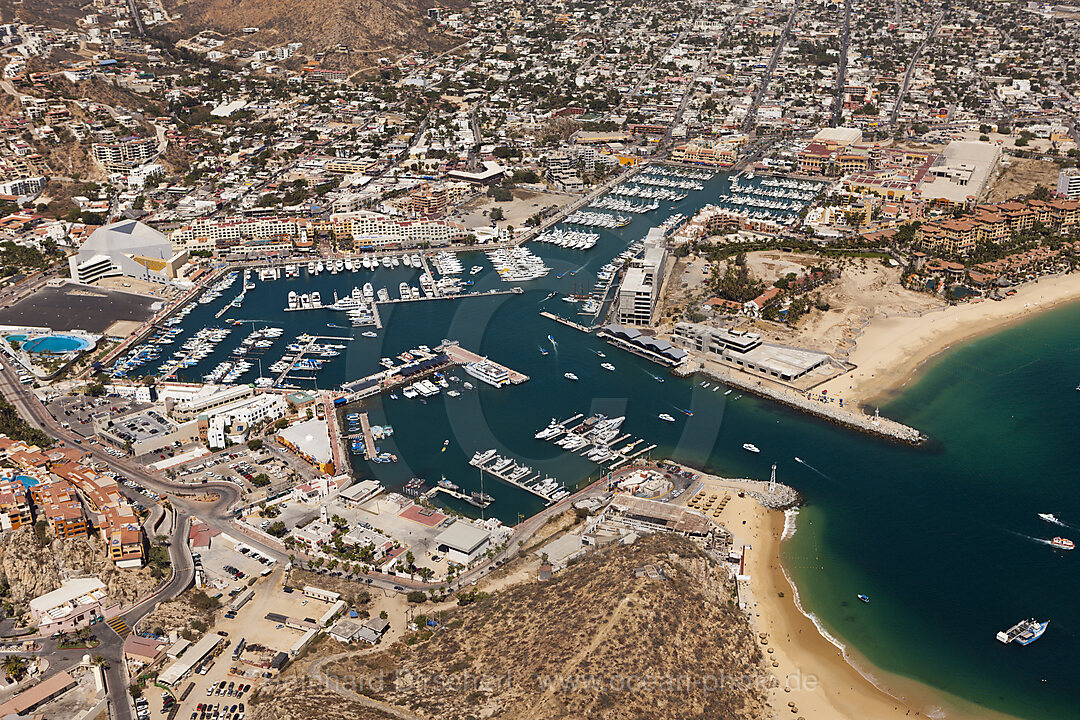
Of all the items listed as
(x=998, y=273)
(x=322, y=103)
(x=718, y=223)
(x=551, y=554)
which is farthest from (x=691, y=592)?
(x=322, y=103)

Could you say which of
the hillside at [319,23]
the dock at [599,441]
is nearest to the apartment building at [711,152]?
the hillside at [319,23]

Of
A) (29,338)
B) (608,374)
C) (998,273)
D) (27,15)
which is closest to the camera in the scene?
(608,374)

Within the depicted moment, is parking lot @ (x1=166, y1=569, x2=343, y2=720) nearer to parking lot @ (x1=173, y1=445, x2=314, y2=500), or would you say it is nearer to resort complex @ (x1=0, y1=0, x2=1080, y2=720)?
resort complex @ (x1=0, y1=0, x2=1080, y2=720)

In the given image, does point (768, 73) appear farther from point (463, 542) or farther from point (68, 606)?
point (68, 606)

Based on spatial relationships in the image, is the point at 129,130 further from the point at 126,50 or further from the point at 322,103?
the point at 126,50

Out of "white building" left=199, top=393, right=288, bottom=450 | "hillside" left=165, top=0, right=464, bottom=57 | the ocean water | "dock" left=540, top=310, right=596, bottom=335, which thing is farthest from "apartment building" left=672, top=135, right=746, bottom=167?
"white building" left=199, top=393, right=288, bottom=450

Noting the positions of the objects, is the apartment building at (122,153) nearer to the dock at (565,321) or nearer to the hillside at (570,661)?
the dock at (565,321)
